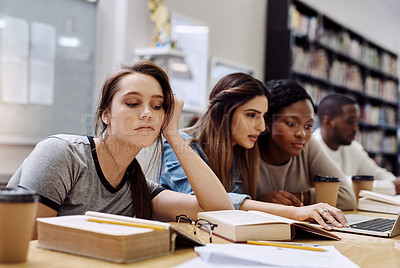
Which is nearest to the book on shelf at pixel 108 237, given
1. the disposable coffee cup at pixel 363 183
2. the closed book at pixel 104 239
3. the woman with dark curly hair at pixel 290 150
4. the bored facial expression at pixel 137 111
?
the closed book at pixel 104 239

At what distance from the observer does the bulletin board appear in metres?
2.75

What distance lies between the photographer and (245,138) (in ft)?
6.29

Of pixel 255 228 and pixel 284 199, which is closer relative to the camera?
pixel 255 228

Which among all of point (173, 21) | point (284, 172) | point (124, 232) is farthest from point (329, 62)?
point (124, 232)

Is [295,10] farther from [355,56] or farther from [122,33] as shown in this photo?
[122,33]

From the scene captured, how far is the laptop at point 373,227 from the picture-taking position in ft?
4.21

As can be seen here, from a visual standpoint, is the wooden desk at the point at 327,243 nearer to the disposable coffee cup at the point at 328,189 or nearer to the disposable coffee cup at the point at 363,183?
the disposable coffee cup at the point at 328,189

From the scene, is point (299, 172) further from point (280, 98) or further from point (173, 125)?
point (173, 125)

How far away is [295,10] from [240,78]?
3254mm

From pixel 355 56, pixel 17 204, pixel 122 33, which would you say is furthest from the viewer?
pixel 355 56

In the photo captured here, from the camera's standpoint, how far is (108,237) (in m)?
0.79

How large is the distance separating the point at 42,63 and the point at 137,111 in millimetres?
1823

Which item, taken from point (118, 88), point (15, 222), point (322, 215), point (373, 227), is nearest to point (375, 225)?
point (373, 227)

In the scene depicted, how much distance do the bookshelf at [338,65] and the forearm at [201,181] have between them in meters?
3.42
